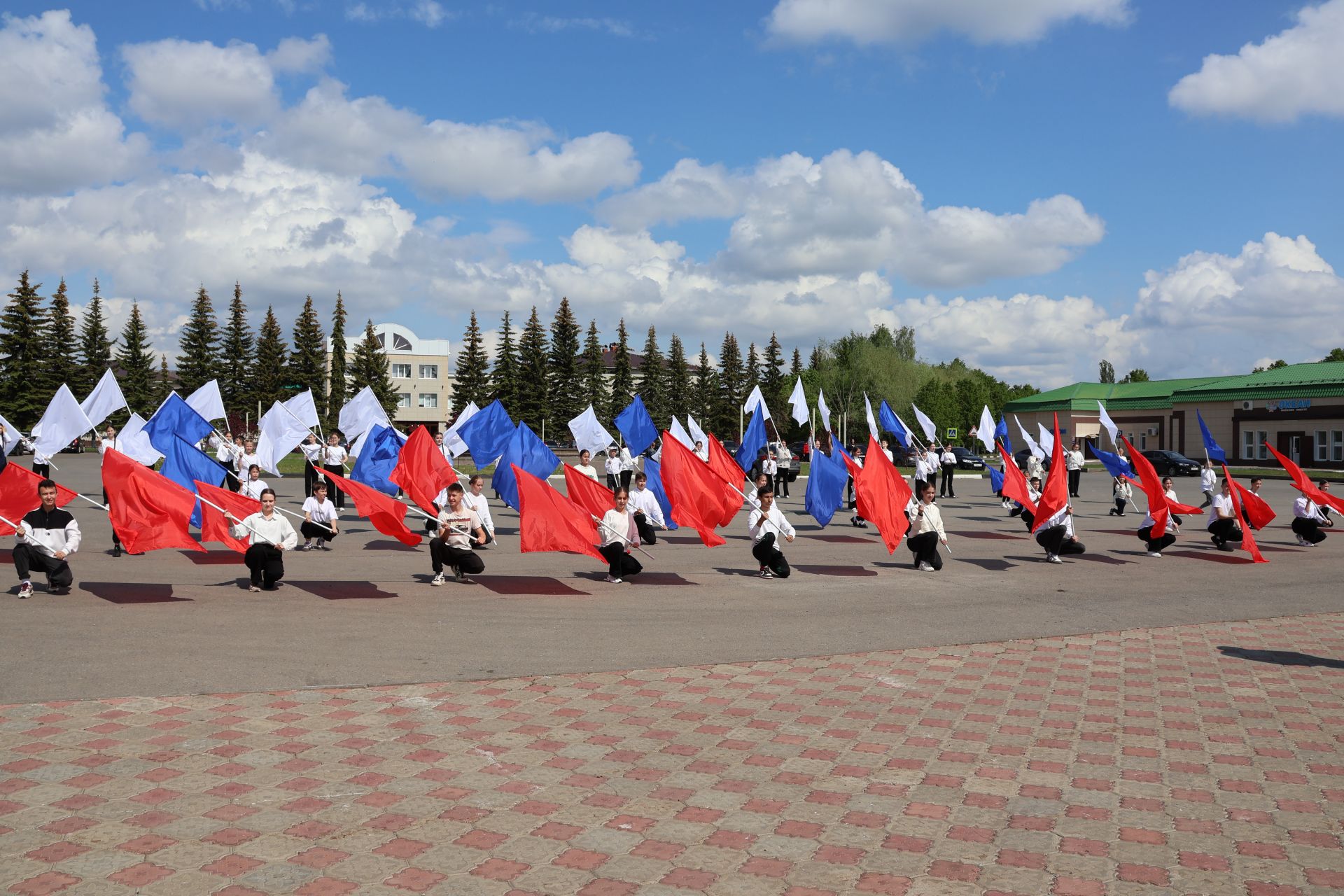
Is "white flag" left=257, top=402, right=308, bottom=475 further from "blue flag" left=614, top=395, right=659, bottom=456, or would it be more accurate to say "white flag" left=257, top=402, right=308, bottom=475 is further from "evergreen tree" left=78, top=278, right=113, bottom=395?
"evergreen tree" left=78, top=278, right=113, bottom=395

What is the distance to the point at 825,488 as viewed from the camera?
19.2 metres

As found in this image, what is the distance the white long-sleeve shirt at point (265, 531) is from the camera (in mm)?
12766

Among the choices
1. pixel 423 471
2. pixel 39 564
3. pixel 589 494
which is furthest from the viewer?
pixel 423 471

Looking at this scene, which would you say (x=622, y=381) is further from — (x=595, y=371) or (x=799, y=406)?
(x=799, y=406)

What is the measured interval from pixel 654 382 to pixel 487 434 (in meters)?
65.9

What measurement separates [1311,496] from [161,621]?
1939 centimetres

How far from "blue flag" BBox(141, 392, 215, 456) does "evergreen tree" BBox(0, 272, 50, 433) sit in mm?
52183

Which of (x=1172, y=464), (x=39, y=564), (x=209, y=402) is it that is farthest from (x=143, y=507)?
(x=1172, y=464)

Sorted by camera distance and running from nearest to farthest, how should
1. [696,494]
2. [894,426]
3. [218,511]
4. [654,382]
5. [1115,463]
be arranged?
[218,511] → [696,494] → [1115,463] → [894,426] → [654,382]

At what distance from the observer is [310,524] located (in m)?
17.1

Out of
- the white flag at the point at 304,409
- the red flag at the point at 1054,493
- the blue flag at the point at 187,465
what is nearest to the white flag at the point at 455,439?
the white flag at the point at 304,409

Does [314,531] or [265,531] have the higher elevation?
[265,531]

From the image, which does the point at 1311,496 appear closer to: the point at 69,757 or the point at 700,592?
the point at 700,592


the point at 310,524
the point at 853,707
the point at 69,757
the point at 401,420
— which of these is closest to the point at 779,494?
the point at 310,524
